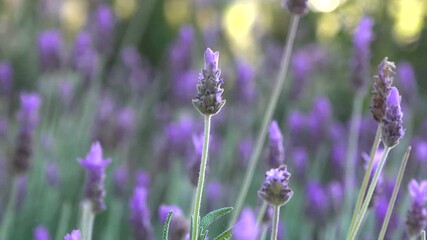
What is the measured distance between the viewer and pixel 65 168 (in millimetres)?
2939

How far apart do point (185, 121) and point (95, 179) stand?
4.08 ft

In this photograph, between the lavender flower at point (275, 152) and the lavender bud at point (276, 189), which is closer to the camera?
the lavender bud at point (276, 189)

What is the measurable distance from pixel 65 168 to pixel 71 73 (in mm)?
840

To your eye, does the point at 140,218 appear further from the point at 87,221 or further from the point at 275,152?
the point at 275,152

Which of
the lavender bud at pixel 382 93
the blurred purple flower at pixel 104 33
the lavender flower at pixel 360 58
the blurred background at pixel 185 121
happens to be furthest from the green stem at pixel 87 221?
the blurred purple flower at pixel 104 33

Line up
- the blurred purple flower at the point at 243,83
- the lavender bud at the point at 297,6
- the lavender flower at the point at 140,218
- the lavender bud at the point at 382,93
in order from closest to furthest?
the lavender bud at the point at 382,93
the lavender flower at the point at 140,218
the lavender bud at the point at 297,6
the blurred purple flower at the point at 243,83

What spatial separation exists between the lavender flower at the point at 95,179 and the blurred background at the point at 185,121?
23 centimetres

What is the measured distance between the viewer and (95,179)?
1550mm

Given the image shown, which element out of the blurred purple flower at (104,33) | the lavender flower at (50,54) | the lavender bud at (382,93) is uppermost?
the blurred purple flower at (104,33)

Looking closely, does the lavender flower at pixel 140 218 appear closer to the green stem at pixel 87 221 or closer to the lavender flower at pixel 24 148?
the green stem at pixel 87 221

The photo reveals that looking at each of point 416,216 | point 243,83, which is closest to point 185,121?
point 243,83

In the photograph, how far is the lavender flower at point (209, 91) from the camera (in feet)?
3.76

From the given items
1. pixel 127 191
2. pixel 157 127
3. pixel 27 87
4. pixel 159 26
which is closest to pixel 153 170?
pixel 127 191

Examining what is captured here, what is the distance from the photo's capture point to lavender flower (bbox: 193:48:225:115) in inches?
45.1
